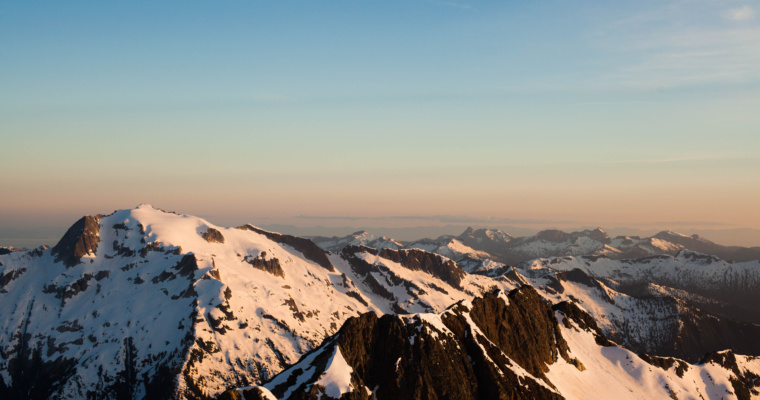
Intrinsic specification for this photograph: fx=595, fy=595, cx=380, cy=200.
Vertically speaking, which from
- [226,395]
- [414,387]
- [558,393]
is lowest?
[558,393]

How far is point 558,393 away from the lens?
7283 inches

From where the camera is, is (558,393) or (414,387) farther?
(558,393)

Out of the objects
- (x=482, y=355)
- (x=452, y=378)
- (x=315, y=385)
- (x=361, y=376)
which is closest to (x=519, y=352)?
(x=482, y=355)

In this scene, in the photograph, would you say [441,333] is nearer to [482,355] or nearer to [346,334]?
[482,355]

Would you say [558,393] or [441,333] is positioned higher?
[441,333]

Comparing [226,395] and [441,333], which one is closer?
[226,395]

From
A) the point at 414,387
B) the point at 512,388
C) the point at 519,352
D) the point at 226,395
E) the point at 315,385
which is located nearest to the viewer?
the point at 226,395

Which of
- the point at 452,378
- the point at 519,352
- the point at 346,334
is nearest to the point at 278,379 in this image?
the point at 346,334

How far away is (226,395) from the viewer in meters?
117

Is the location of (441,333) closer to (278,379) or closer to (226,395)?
(278,379)

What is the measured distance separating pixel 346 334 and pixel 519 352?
71.6 m

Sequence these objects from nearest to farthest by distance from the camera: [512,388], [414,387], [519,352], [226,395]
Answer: [226,395], [414,387], [512,388], [519,352]

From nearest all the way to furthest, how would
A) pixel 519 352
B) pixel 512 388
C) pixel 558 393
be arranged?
pixel 512 388 → pixel 558 393 → pixel 519 352

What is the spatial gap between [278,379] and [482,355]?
5896cm
